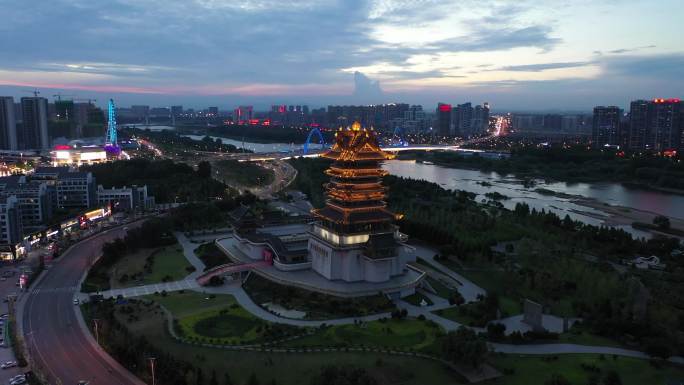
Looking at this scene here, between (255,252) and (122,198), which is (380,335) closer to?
(255,252)

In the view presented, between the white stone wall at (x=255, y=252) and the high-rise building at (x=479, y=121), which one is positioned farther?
the high-rise building at (x=479, y=121)

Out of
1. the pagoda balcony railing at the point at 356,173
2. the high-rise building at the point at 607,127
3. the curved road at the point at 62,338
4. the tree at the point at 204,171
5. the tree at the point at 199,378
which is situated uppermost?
the high-rise building at the point at 607,127

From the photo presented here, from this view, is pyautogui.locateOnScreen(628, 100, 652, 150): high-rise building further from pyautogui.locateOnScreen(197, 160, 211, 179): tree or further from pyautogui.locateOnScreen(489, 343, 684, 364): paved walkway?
pyautogui.locateOnScreen(489, 343, 684, 364): paved walkway

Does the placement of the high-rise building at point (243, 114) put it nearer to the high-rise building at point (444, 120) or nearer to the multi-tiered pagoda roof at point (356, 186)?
the high-rise building at point (444, 120)

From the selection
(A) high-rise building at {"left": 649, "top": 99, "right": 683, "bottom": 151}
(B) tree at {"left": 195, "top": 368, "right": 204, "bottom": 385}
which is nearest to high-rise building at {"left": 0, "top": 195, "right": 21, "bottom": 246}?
(B) tree at {"left": 195, "top": 368, "right": 204, "bottom": 385}

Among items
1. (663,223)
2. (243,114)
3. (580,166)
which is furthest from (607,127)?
(243,114)

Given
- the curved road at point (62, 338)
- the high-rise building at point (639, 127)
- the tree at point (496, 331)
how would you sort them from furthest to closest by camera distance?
the high-rise building at point (639, 127), the tree at point (496, 331), the curved road at point (62, 338)

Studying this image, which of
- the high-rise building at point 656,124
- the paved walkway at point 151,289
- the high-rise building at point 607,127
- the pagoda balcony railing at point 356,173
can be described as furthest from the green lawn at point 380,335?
the high-rise building at point 607,127
